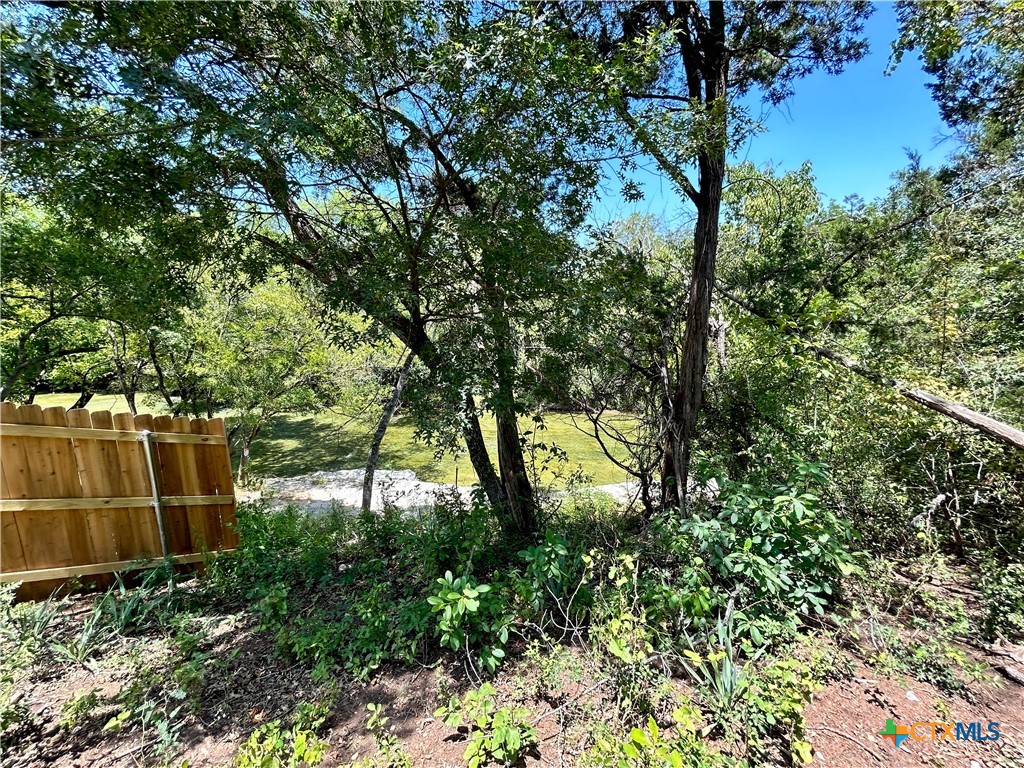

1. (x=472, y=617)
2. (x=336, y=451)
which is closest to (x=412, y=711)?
(x=472, y=617)

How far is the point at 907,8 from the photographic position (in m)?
3.32

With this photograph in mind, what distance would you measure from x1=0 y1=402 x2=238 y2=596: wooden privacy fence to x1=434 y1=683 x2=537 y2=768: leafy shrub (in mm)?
2874

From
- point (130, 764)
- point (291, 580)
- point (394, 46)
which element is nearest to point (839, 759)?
point (130, 764)

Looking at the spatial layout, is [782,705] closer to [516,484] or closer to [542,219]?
[516,484]

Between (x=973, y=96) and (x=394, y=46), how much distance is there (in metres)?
6.34

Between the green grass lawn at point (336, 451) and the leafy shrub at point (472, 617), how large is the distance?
562 centimetres

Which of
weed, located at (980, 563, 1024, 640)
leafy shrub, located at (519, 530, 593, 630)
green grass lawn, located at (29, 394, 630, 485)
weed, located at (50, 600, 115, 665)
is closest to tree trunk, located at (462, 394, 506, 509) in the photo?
leafy shrub, located at (519, 530, 593, 630)

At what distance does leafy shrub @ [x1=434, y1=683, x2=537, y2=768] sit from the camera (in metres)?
1.72

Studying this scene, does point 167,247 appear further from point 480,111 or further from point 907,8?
point 907,8

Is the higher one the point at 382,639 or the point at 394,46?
the point at 394,46

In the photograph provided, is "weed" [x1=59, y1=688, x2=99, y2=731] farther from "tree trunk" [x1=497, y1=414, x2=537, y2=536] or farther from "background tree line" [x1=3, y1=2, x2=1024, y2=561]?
"tree trunk" [x1=497, y1=414, x2=537, y2=536]

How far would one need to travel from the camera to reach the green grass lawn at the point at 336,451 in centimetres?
948

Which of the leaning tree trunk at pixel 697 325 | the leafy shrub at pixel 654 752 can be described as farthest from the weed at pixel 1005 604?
the leafy shrub at pixel 654 752

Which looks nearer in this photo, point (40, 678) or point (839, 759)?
point (839, 759)
